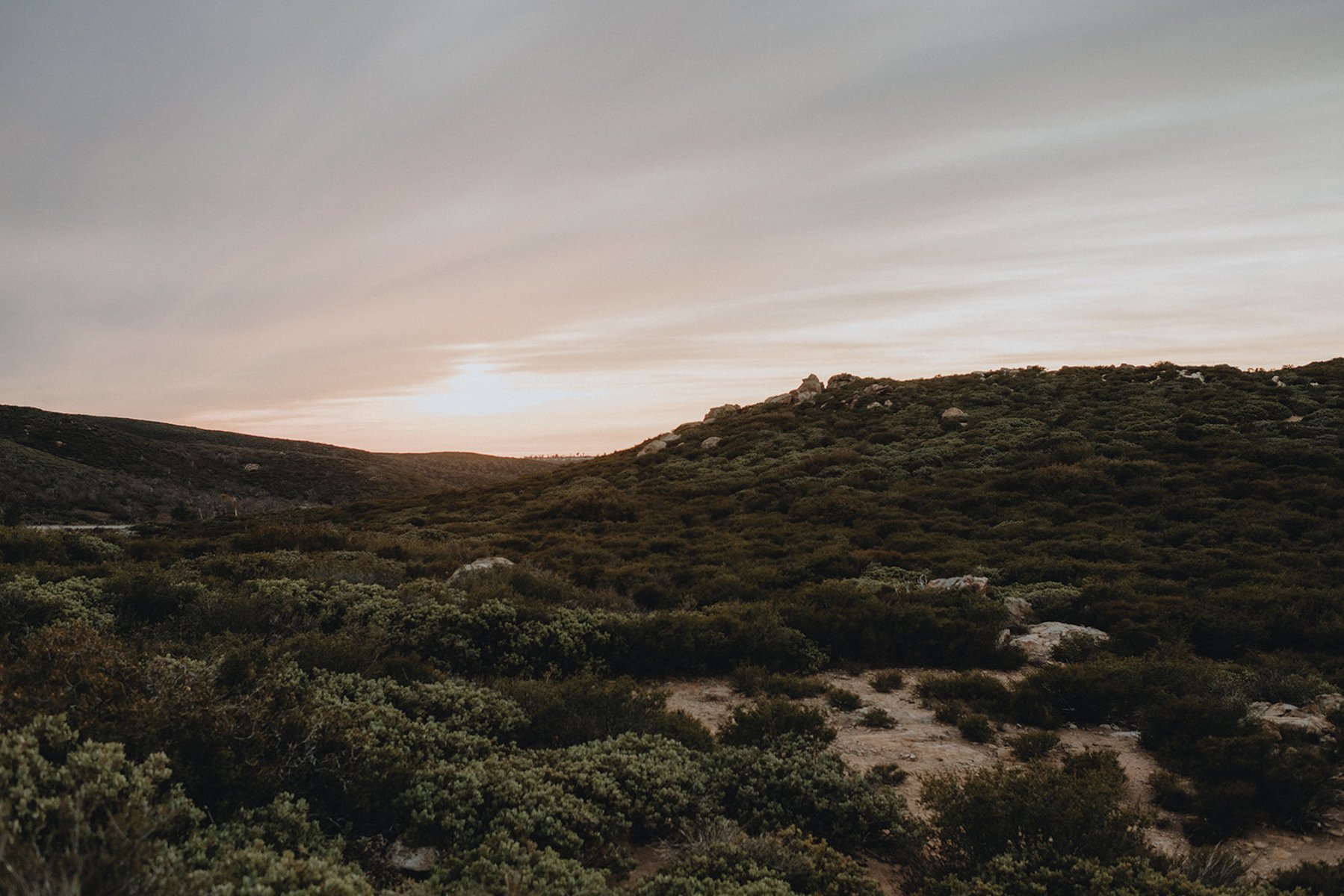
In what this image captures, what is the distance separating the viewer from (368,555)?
1559cm

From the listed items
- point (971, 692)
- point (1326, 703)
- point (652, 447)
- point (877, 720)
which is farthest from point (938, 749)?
point (652, 447)

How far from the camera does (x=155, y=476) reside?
55.3 metres

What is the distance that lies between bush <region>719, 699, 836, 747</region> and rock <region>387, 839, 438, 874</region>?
3751 mm

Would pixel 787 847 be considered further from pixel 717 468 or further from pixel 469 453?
pixel 469 453

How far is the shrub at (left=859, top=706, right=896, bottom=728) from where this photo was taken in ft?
28.8

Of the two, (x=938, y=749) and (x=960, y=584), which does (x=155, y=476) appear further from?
(x=938, y=749)

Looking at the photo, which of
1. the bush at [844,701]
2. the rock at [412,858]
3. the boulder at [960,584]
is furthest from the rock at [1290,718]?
the rock at [412,858]

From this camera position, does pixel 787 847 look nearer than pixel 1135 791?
Yes

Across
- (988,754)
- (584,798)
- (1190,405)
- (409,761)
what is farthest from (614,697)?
(1190,405)

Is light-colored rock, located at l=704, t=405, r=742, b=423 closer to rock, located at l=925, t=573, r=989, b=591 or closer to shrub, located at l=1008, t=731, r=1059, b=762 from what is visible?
rock, located at l=925, t=573, r=989, b=591

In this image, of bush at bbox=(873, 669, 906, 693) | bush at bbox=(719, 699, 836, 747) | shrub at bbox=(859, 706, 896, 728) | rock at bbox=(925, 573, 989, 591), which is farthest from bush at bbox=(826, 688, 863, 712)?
rock at bbox=(925, 573, 989, 591)

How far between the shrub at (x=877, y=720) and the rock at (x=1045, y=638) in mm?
3878

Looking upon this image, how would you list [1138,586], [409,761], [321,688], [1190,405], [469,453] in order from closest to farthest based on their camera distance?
[409,761] → [321,688] → [1138,586] → [1190,405] → [469,453]

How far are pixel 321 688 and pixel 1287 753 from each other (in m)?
10.6
